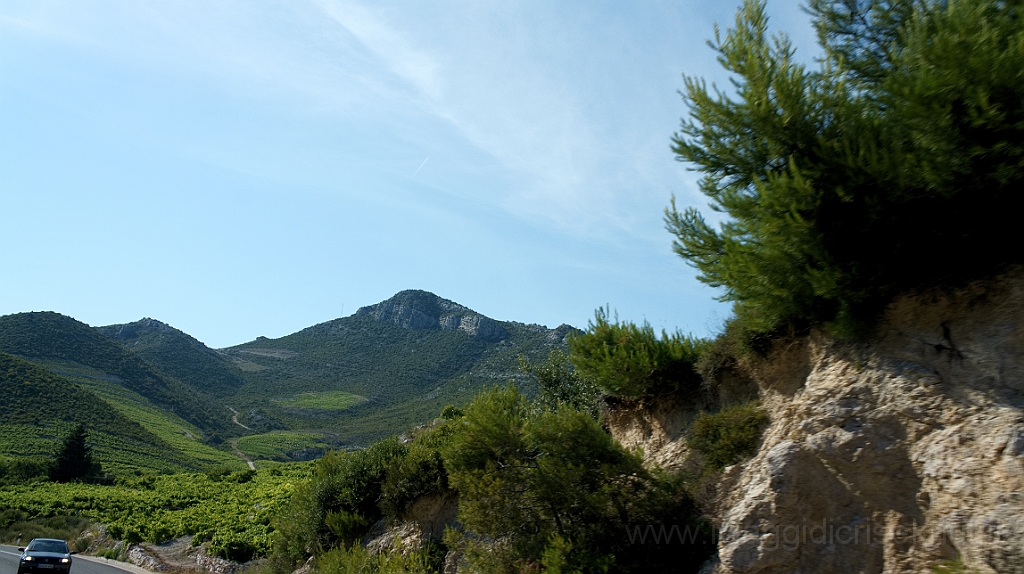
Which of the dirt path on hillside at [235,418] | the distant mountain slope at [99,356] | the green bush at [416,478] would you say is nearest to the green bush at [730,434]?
the green bush at [416,478]

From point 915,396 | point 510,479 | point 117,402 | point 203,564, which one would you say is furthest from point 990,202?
point 117,402

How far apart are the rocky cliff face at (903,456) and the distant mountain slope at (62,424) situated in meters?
58.0

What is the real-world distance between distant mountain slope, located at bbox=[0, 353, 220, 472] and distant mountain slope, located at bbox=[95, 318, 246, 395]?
36.4m

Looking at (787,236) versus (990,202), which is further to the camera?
(787,236)

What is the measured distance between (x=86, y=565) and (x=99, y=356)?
253 feet

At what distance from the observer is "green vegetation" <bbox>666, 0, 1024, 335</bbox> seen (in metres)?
8.00

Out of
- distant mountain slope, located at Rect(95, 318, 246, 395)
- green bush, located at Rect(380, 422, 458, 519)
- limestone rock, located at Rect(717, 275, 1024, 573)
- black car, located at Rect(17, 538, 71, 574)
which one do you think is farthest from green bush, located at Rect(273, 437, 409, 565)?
distant mountain slope, located at Rect(95, 318, 246, 395)

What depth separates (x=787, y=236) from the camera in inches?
371

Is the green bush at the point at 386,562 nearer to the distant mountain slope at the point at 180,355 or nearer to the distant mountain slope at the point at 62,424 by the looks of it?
Result: the distant mountain slope at the point at 62,424

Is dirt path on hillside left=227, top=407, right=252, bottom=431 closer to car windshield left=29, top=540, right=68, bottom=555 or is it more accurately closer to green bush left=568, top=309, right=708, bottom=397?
car windshield left=29, top=540, right=68, bottom=555

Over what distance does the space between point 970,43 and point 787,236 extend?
3.06 meters

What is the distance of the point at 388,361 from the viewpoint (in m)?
107

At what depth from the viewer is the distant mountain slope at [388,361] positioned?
8406cm

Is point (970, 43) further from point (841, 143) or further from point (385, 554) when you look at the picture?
point (385, 554)
